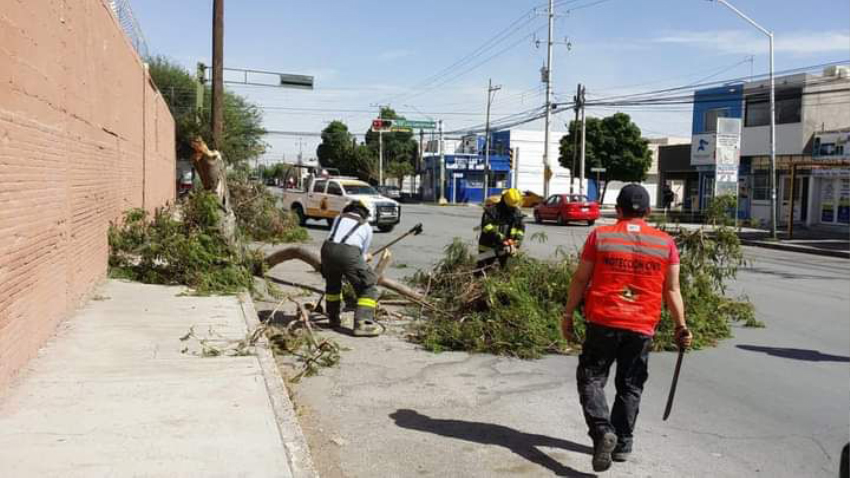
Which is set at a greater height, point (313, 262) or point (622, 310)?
point (622, 310)

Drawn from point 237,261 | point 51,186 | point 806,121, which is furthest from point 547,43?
point 51,186

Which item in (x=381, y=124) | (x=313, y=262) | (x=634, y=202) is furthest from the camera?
(x=381, y=124)

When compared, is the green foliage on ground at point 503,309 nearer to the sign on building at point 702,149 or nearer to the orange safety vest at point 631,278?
the orange safety vest at point 631,278

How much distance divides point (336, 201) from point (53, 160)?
18.6m

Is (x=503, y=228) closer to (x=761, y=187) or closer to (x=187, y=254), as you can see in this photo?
(x=187, y=254)

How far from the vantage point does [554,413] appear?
6.19 meters

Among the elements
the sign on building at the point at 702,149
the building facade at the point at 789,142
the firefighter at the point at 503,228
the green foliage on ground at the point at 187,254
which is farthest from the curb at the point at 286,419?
the sign on building at the point at 702,149

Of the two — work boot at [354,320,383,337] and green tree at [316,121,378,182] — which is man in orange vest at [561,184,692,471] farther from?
green tree at [316,121,378,182]

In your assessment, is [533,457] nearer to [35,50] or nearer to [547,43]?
[35,50]

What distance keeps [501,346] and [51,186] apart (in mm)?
4772

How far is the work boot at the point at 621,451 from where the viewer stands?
16.5 feet

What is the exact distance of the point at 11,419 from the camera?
16.7 ft

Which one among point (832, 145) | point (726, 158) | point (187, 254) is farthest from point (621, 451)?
point (832, 145)

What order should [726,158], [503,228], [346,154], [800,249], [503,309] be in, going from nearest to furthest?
[503,309] < [503,228] < [800,249] < [726,158] < [346,154]
